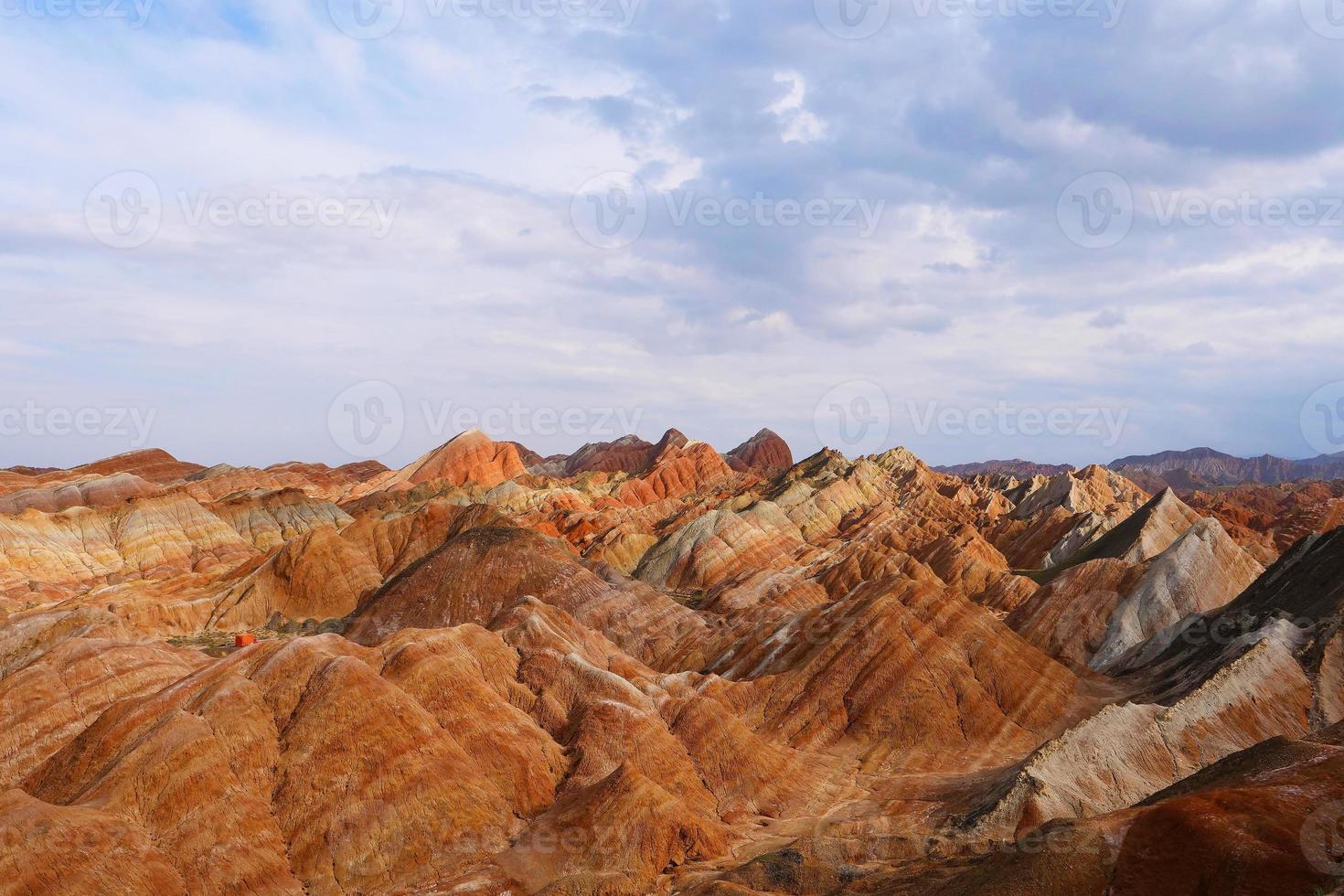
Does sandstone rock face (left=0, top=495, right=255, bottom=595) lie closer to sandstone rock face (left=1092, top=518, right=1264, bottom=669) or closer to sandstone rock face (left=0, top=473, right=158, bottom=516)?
sandstone rock face (left=0, top=473, right=158, bottom=516)

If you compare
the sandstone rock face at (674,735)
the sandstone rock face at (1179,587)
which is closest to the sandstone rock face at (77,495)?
the sandstone rock face at (674,735)

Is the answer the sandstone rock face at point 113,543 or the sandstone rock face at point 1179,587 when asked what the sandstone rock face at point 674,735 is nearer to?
the sandstone rock face at point 1179,587

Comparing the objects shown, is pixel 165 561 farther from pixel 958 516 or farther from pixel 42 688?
pixel 958 516

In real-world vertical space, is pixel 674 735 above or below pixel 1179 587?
below

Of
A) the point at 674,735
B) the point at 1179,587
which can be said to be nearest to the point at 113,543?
the point at 674,735

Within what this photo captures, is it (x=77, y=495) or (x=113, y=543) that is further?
(x=77, y=495)

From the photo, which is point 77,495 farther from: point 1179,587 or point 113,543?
point 1179,587

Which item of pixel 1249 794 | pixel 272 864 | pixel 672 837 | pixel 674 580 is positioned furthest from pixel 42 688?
pixel 674 580

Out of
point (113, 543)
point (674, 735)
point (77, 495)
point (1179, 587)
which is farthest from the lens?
point (77, 495)

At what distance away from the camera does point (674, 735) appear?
58.8 meters

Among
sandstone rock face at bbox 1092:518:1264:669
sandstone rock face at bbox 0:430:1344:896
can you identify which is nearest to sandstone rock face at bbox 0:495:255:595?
sandstone rock face at bbox 0:430:1344:896

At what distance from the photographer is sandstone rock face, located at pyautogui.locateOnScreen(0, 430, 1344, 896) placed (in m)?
36.1

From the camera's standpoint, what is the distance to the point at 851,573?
117438 mm

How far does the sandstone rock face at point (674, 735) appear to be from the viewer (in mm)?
36062
